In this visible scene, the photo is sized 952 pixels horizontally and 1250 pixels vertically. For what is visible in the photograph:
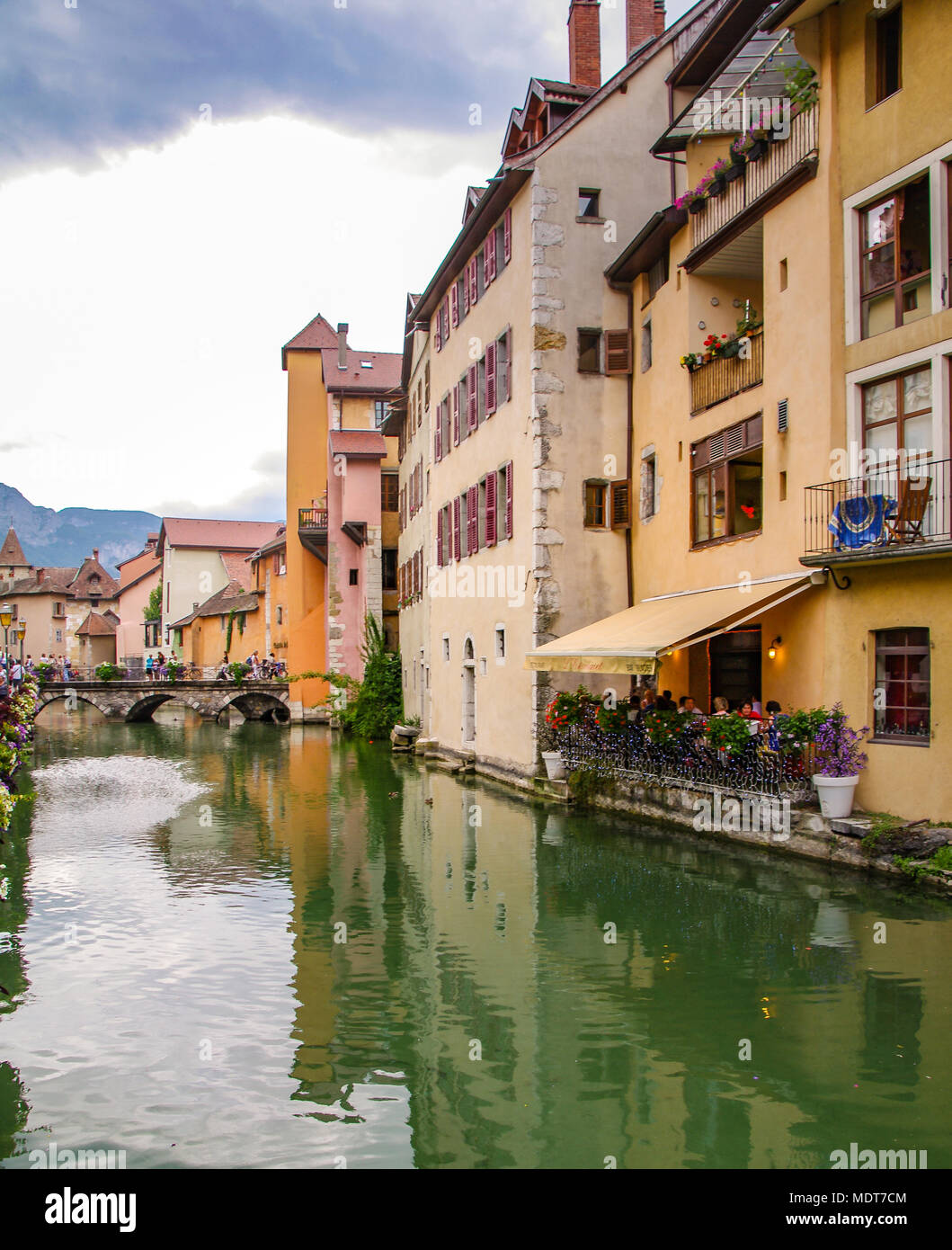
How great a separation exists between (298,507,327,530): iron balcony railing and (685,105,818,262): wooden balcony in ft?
102

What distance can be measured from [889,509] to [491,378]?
12.8m

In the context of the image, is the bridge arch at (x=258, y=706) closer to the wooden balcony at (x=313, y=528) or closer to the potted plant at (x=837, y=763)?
the wooden balcony at (x=313, y=528)

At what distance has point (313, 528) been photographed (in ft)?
153

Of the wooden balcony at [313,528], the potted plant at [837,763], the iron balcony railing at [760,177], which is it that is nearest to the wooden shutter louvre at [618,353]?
the iron balcony railing at [760,177]

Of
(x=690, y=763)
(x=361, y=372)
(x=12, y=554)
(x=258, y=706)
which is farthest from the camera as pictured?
(x=12, y=554)

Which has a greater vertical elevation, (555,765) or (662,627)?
(662,627)

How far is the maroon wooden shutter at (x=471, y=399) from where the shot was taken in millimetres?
25344

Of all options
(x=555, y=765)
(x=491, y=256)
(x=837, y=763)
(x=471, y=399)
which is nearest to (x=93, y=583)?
(x=471, y=399)

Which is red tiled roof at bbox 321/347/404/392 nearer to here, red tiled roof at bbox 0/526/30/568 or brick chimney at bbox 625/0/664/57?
brick chimney at bbox 625/0/664/57

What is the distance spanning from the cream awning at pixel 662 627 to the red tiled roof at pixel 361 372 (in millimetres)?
30677

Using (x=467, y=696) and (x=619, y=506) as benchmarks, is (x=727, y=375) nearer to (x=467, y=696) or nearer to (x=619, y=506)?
(x=619, y=506)

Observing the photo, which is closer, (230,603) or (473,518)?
(473,518)

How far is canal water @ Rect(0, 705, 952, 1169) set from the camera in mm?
6086
